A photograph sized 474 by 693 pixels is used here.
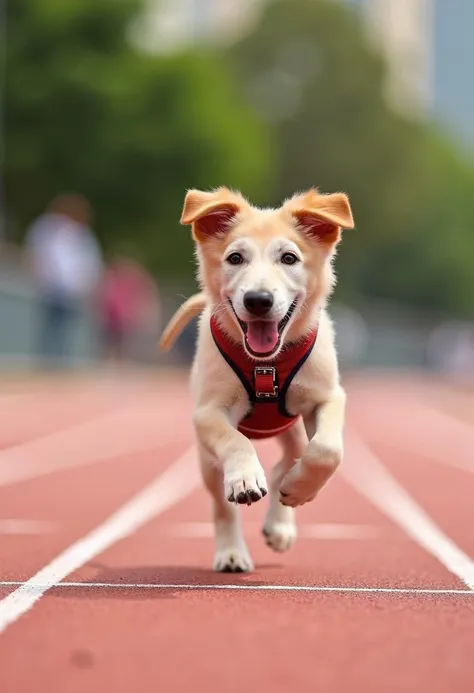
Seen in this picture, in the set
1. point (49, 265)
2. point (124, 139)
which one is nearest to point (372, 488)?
point (49, 265)

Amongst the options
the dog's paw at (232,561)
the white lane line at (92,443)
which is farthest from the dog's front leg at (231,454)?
the white lane line at (92,443)

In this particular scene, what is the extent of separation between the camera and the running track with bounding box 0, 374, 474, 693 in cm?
452

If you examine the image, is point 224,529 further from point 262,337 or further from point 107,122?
point 107,122

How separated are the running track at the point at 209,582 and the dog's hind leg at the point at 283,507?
13 cm

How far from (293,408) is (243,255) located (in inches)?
30.7

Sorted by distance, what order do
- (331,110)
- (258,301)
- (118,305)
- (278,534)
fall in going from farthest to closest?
(331,110)
(118,305)
(278,534)
(258,301)

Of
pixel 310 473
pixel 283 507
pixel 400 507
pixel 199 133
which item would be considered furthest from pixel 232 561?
pixel 199 133

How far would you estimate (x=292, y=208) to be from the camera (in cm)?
700

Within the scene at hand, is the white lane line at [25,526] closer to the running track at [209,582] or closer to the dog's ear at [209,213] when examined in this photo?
the running track at [209,582]

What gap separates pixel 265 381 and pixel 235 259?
579 millimetres

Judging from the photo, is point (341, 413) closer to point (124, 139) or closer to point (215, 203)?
point (215, 203)

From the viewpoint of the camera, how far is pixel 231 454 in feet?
20.8

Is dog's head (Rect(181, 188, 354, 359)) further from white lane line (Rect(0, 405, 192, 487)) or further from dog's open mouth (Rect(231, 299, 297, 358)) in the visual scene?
white lane line (Rect(0, 405, 192, 487))

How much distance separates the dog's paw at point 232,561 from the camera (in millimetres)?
6977
